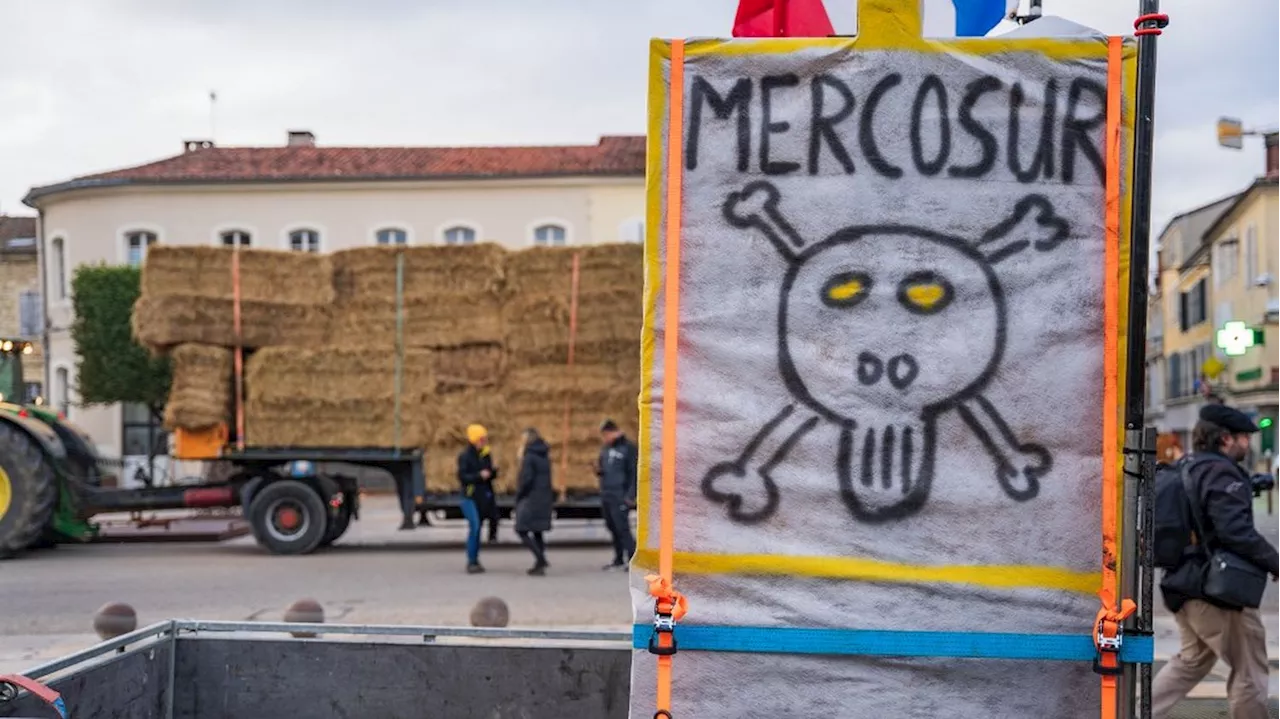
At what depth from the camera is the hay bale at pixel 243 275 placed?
15.8m

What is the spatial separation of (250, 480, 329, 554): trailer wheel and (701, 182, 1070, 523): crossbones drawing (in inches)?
558

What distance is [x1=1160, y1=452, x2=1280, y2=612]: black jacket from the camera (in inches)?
213

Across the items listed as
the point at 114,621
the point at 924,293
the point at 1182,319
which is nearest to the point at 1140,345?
the point at 924,293

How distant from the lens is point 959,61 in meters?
2.70

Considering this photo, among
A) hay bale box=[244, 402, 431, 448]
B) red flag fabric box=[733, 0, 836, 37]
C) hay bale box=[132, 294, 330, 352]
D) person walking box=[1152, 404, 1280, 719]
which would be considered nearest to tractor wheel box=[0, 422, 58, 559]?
hay bale box=[132, 294, 330, 352]

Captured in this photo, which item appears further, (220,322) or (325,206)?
(325,206)

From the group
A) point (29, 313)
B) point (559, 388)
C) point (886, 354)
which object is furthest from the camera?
point (29, 313)

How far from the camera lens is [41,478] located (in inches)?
614

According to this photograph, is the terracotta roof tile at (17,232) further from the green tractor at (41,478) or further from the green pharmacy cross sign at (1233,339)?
the green pharmacy cross sign at (1233,339)

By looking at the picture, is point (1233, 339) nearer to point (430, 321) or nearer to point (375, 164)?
point (430, 321)

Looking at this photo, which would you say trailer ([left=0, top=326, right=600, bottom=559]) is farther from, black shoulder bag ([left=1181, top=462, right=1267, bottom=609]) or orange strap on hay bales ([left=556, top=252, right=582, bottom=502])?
black shoulder bag ([left=1181, top=462, right=1267, bottom=609])

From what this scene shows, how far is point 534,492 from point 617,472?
0.90m

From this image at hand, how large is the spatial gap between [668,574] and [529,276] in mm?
13718

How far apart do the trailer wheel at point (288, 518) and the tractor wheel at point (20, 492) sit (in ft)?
8.00
